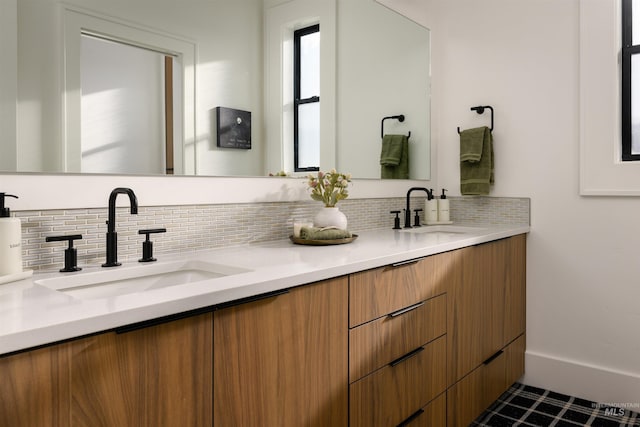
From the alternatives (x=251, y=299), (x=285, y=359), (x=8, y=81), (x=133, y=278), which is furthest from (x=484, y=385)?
(x=8, y=81)

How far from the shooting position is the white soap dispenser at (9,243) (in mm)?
1092

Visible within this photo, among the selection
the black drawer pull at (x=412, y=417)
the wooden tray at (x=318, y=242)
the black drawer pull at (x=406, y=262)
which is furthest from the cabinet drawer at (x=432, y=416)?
the wooden tray at (x=318, y=242)

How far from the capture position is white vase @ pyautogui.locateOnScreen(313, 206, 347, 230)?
193 cm

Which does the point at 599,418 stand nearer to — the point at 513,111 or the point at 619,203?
the point at 619,203

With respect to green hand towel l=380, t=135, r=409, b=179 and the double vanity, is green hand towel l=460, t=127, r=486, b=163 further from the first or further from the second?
the double vanity

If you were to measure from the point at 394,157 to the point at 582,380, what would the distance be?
1474 mm

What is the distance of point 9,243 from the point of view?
1.10 metres

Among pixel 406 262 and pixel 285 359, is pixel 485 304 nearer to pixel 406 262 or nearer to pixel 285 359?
pixel 406 262

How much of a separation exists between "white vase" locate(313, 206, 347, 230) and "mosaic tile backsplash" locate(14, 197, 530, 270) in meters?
0.11

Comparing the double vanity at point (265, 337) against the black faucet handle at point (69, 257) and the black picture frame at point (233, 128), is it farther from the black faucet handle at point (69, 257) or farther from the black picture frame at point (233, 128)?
the black picture frame at point (233, 128)

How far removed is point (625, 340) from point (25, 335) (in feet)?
8.18

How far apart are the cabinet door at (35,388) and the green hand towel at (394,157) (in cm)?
196

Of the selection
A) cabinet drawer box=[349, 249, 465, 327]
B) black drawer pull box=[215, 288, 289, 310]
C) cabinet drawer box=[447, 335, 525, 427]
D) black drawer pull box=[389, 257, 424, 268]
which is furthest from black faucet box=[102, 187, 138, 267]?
cabinet drawer box=[447, 335, 525, 427]

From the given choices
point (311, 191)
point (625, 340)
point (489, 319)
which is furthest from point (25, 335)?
point (625, 340)
